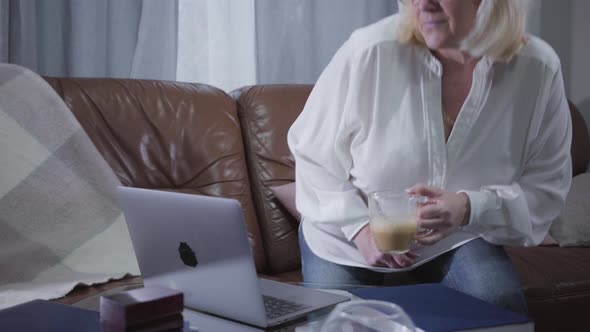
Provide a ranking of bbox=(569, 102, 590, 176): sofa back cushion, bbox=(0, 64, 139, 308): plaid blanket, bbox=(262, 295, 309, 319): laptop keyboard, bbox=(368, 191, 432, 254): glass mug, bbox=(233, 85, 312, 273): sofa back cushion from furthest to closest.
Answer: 1. bbox=(569, 102, 590, 176): sofa back cushion
2. bbox=(233, 85, 312, 273): sofa back cushion
3. bbox=(0, 64, 139, 308): plaid blanket
4. bbox=(368, 191, 432, 254): glass mug
5. bbox=(262, 295, 309, 319): laptop keyboard

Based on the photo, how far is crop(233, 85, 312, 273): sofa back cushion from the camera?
2.16m

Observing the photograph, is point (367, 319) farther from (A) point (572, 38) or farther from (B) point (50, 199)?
(A) point (572, 38)

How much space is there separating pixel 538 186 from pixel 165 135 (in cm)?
109

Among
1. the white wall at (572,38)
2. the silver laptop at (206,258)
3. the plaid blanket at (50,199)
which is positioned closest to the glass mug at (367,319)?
the silver laptop at (206,258)

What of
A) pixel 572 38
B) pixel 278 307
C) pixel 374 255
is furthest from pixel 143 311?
pixel 572 38

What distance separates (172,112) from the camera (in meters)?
2.20

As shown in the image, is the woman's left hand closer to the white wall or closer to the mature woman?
the mature woman

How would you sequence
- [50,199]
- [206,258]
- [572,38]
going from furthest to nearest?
[572,38]
[50,199]
[206,258]

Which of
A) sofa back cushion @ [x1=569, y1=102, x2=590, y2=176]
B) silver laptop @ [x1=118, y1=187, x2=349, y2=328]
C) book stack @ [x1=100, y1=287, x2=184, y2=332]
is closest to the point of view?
book stack @ [x1=100, y1=287, x2=184, y2=332]

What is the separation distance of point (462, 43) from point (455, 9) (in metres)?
0.09

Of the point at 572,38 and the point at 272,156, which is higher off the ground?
the point at 572,38

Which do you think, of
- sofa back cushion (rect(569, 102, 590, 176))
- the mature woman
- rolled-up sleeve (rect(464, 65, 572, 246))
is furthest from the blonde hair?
sofa back cushion (rect(569, 102, 590, 176))

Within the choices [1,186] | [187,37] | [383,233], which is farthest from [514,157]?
[187,37]

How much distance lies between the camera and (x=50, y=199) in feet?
6.14
